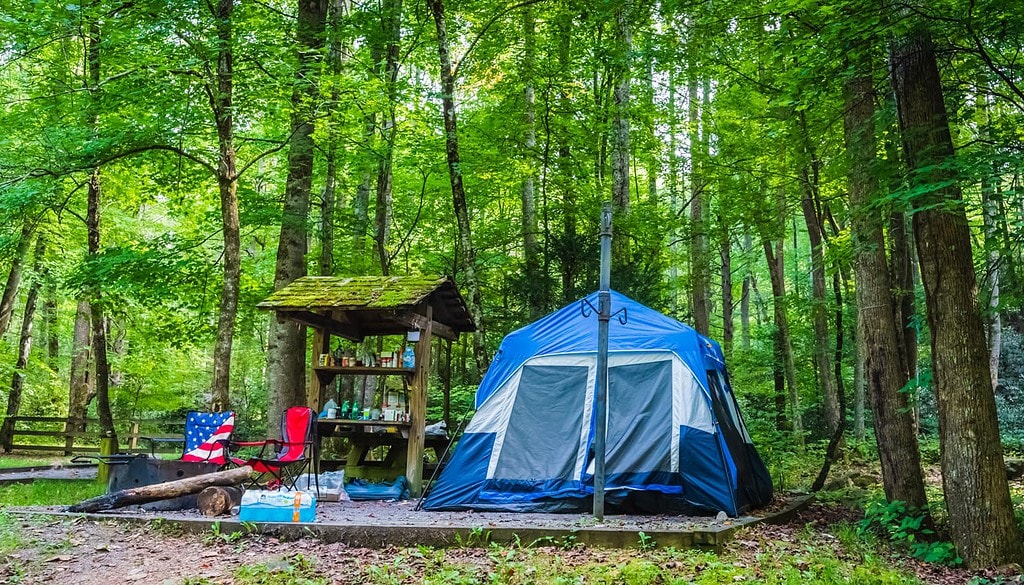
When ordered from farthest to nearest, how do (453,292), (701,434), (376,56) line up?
(376,56) → (453,292) → (701,434)

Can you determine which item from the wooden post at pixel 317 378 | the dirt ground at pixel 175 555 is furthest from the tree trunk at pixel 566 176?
the dirt ground at pixel 175 555

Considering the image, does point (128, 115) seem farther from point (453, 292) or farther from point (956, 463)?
point (956, 463)

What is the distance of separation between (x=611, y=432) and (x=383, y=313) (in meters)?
2.74

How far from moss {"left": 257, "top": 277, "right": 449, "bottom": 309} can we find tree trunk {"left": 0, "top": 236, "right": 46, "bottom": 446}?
31.9ft

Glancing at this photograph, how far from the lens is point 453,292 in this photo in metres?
8.15

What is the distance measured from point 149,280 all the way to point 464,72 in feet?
22.4

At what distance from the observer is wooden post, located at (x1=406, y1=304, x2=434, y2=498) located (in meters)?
7.44

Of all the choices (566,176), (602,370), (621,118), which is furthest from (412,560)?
(566,176)

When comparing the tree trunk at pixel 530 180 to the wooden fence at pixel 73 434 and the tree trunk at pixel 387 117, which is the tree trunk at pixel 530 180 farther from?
the wooden fence at pixel 73 434

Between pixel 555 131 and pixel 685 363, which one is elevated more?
pixel 555 131

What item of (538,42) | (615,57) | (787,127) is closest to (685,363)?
(787,127)

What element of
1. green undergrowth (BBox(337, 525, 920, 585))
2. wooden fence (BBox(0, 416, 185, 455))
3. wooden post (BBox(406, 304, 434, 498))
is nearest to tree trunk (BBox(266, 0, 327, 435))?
wooden post (BBox(406, 304, 434, 498))

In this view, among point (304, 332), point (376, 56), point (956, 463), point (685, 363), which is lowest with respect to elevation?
point (956, 463)

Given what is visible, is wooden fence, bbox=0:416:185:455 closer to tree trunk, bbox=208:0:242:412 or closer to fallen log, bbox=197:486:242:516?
tree trunk, bbox=208:0:242:412
